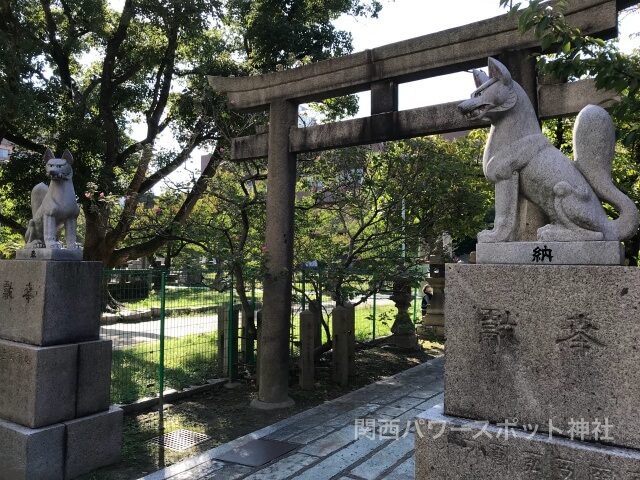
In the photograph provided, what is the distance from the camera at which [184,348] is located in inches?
341

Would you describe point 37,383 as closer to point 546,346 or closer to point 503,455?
point 503,455

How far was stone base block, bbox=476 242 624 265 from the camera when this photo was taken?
2865mm

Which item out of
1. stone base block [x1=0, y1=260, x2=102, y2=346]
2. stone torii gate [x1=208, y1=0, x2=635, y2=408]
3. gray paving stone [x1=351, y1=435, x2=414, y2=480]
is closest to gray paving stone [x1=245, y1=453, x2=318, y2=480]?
gray paving stone [x1=351, y1=435, x2=414, y2=480]

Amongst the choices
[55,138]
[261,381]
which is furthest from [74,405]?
[55,138]

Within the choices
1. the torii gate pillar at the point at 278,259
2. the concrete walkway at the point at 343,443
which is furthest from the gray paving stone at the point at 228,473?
the torii gate pillar at the point at 278,259

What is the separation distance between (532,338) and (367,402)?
197 inches

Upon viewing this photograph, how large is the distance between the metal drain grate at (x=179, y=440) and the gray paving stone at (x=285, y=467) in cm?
124

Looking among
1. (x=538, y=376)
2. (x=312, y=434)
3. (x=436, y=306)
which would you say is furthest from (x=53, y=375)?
(x=436, y=306)

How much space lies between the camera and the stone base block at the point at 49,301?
16.6 ft

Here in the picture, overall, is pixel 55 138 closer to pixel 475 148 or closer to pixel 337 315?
pixel 337 315

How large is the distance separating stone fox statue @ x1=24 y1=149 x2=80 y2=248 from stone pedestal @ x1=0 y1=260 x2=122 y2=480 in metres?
0.30

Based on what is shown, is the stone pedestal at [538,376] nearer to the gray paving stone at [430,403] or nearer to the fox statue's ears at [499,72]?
the fox statue's ears at [499,72]

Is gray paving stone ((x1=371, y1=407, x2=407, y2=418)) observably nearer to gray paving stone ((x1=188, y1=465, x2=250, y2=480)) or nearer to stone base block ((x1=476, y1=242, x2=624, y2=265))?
gray paving stone ((x1=188, y1=465, x2=250, y2=480))

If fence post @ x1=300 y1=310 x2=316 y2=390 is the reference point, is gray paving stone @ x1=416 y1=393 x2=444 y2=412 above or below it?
below
